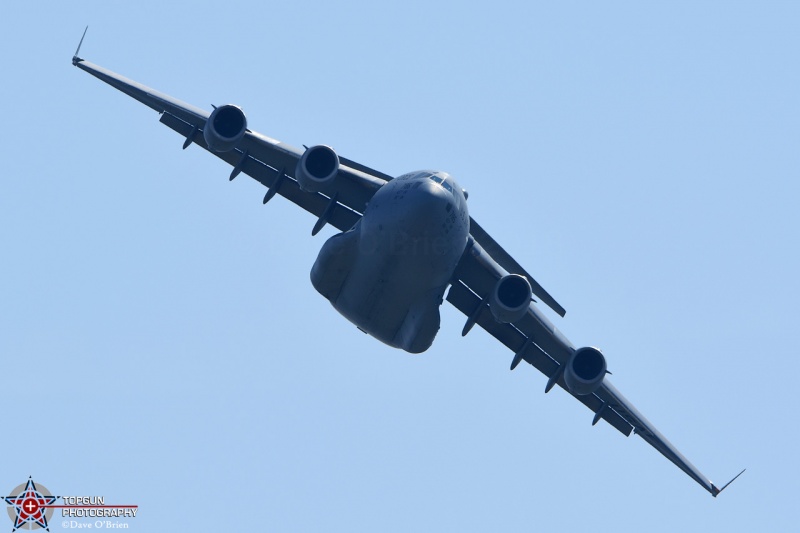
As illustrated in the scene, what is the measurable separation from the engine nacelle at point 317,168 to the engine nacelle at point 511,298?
168 inches

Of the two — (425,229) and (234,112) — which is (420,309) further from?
(234,112)

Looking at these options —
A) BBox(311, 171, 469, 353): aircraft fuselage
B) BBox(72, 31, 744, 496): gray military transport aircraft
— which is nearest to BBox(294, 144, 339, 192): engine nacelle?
BBox(72, 31, 744, 496): gray military transport aircraft

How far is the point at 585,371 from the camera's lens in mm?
30938

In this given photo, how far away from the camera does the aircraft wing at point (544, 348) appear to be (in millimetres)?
31797

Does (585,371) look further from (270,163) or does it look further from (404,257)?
(270,163)

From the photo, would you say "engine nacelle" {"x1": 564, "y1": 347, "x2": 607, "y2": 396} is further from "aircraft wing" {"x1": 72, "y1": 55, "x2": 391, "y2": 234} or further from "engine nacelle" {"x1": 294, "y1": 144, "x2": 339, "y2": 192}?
"engine nacelle" {"x1": 294, "y1": 144, "x2": 339, "y2": 192}

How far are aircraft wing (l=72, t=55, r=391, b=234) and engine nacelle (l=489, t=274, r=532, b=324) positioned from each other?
356 centimetres

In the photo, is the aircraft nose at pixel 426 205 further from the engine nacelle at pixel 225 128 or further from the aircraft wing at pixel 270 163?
the engine nacelle at pixel 225 128

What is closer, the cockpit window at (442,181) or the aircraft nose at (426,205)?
the aircraft nose at (426,205)

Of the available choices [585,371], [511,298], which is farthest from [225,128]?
[585,371]

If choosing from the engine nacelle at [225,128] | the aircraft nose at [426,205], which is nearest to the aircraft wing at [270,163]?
the engine nacelle at [225,128]

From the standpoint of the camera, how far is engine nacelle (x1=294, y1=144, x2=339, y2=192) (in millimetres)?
28906

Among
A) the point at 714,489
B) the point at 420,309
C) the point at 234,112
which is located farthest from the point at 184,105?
the point at 714,489

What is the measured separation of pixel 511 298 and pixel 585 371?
→ 2.85 meters
